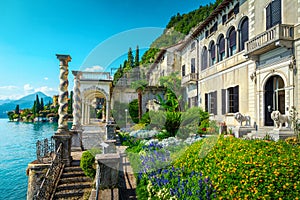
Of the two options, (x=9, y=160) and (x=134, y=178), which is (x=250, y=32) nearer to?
(x=134, y=178)

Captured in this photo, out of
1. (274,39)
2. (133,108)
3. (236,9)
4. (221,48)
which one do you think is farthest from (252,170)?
(133,108)

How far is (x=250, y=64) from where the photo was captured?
1198cm

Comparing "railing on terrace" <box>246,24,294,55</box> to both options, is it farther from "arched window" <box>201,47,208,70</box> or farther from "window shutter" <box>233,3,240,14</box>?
"arched window" <box>201,47,208,70</box>

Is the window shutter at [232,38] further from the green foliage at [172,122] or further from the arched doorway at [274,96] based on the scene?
the green foliage at [172,122]

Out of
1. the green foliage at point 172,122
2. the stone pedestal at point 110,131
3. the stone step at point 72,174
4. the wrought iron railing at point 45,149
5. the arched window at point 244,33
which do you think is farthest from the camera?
the arched window at point 244,33

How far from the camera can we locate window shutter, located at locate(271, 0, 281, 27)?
1002cm

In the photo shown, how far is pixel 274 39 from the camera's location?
934 centimetres

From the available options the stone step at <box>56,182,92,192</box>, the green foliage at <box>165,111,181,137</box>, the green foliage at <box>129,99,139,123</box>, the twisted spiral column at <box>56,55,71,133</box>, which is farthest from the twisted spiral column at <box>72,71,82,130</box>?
the green foliage at <box>129,99,139,123</box>

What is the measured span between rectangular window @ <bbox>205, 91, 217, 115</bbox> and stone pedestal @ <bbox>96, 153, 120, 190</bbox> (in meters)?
13.5

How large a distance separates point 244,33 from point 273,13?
2.66 meters

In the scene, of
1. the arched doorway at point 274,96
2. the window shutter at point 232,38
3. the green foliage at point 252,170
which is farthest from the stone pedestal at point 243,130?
the green foliage at point 252,170

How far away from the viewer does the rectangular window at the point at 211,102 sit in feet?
53.4

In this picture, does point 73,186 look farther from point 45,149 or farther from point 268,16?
point 268,16

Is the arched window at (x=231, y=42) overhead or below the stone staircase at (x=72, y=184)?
overhead
